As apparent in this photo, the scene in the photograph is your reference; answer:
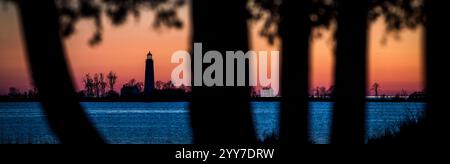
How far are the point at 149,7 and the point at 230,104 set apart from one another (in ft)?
4.87

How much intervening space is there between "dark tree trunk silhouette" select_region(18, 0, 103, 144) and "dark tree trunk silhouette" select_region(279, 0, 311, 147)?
5.54ft

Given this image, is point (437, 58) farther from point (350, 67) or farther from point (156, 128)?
point (156, 128)

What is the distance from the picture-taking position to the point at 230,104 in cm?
470

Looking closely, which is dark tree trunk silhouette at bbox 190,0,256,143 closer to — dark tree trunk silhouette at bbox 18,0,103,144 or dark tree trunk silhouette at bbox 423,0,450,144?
dark tree trunk silhouette at bbox 18,0,103,144

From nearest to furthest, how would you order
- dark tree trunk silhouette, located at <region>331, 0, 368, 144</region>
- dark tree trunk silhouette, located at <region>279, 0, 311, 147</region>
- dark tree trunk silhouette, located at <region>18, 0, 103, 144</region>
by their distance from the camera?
1. dark tree trunk silhouette, located at <region>18, 0, 103, 144</region>
2. dark tree trunk silhouette, located at <region>279, 0, 311, 147</region>
3. dark tree trunk silhouette, located at <region>331, 0, 368, 144</region>

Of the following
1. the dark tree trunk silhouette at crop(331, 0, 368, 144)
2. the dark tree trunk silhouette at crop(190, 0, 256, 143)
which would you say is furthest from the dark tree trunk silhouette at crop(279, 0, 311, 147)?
the dark tree trunk silhouette at crop(190, 0, 256, 143)

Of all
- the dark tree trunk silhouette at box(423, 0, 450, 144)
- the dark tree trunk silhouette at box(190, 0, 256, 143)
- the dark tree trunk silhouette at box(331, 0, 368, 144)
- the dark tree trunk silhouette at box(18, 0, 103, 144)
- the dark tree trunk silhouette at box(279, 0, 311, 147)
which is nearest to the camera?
the dark tree trunk silhouette at box(18, 0, 103, 144)

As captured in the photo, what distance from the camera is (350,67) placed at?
5184mm

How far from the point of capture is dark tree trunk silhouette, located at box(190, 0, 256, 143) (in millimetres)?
4688

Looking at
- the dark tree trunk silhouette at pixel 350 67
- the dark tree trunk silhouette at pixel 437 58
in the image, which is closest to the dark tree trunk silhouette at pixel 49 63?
the dark tree trunk silhouette at pixel 350 67

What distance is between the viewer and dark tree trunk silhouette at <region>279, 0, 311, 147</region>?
5070mm

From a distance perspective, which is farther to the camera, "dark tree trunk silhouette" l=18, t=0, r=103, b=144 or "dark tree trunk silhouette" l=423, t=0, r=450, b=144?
"dark tree trunk silhouette" l=423, t=0, r=450, b=144
